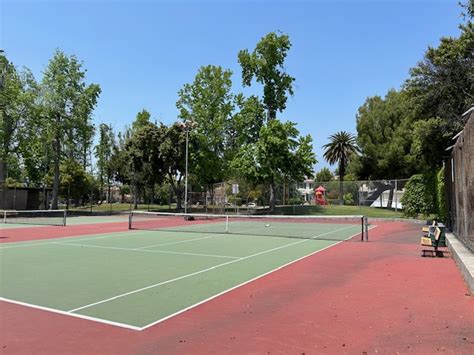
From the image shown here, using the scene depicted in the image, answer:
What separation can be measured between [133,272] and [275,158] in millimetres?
29801

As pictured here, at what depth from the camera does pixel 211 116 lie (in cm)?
4791

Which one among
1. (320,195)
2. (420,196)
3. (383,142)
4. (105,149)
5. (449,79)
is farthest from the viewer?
(105,149)

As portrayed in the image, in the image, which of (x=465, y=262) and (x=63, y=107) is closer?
(x=465, y=262)

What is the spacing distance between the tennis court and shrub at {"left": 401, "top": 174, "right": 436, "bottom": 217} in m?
12.8

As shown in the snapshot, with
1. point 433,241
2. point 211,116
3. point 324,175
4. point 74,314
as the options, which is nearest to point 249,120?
point 211,116

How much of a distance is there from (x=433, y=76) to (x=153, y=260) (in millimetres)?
21246

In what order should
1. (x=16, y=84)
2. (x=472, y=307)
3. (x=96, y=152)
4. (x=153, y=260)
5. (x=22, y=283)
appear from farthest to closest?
(x=96, y=152) < (x=16, y=84) < (x=153, y=260) < (x=22, y=283) < (x=472, y=307)

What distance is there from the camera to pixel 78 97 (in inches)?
1877

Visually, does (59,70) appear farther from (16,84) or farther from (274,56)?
(274,56)

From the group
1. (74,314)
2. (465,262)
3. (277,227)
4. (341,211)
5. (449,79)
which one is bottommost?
(74,314)

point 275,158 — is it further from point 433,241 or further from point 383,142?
point 433,241

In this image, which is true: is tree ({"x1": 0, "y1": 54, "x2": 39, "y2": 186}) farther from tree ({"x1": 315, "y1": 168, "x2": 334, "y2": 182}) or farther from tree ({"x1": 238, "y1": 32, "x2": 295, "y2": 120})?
tree ({"x1": 315, "y1": 168, "x2": 334, "y2": 182})

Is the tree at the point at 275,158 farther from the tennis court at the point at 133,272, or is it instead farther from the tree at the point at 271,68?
the tennis court at the point at 133,272

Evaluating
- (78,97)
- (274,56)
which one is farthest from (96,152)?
(274,56)
